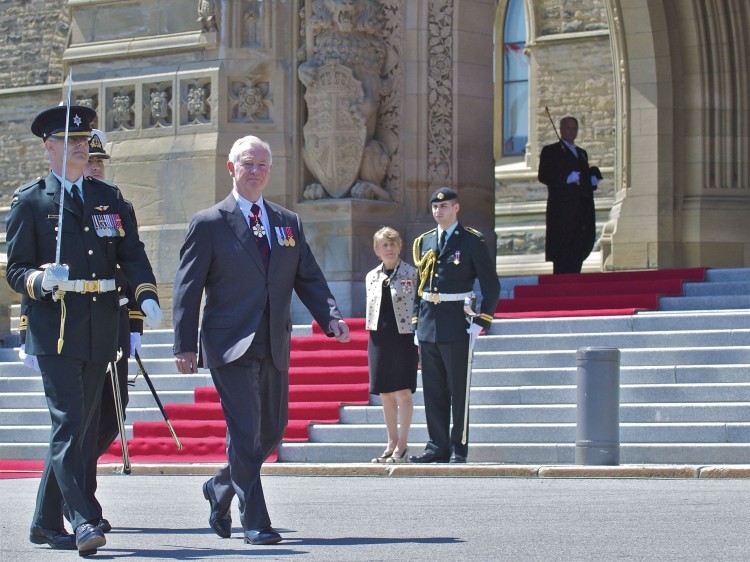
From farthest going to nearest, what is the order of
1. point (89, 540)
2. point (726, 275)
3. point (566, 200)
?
point (566, 200), point (726, 275), point (89, 540)

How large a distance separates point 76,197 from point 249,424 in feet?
4.34

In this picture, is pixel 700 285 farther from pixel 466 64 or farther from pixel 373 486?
pixel 373 486

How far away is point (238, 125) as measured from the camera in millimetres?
17625

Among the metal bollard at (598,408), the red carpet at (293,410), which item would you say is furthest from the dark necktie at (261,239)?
the red carpet at (293,410)

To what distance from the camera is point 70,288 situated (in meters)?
8.02

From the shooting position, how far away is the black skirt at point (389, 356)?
1277cm

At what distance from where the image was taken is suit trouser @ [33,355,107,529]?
771 centimetres

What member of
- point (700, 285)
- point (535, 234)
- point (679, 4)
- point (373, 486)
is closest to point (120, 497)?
point (373, 486)

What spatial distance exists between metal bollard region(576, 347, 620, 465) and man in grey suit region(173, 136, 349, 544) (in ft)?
12.8

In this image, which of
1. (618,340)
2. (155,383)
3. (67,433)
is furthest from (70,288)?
(155,383)

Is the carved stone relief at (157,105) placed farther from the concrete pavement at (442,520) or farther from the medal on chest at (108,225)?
the medal on chest at (108,225)

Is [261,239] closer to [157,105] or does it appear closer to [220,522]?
[220,522]

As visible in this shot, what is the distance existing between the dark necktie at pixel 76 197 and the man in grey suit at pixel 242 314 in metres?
0.52

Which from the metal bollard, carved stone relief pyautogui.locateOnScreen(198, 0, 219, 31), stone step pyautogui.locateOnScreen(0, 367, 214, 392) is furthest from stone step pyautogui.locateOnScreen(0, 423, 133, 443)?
carved stone relief pyautogui.locateOnScreen(198, 0, 219, 31)
